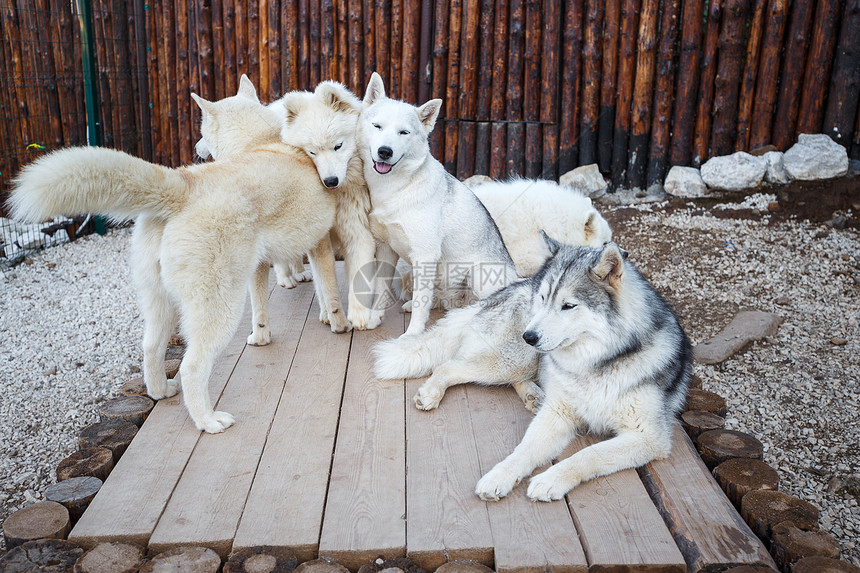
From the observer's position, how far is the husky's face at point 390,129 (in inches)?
152

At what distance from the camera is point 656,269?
6.04 m

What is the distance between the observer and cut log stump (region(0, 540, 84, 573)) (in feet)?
7.41

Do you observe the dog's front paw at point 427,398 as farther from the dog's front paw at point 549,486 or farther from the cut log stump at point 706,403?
the cut log stump at point 706,403

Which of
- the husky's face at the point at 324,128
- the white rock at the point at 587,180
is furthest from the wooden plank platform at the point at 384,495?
the white rock at the point at 587,180

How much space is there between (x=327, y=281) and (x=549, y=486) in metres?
2.09

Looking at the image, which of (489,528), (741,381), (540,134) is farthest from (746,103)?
(489,528)

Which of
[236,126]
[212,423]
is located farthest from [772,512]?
[236,126]

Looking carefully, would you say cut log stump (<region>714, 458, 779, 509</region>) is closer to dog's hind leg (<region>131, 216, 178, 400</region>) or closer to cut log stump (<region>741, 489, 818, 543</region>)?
cut log stump (<region>741, 489, 818, 543</region>)

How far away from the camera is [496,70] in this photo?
7.15 metres

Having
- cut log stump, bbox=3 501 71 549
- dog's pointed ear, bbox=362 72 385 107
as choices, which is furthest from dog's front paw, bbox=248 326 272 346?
cut log stump, bbox=3 501 71 549

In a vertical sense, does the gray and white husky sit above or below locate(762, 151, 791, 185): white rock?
below

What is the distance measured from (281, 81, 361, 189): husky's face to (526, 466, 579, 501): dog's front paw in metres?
2.04

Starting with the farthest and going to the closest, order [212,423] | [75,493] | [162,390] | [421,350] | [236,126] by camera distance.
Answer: [236,126] < [421,350] < [162,390] < [212,423] < [75,493]

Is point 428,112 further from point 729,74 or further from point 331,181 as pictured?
point 729,74
